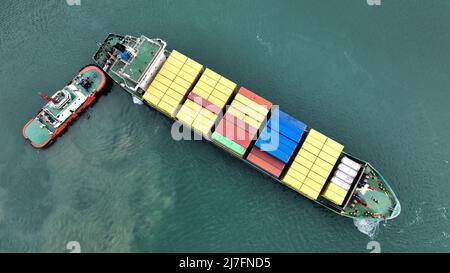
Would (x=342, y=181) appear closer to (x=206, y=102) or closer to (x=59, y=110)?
(x=206, y=102)

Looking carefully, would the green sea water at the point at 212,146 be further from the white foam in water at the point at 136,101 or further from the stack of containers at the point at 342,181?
the stack of containers at the point at 342,181

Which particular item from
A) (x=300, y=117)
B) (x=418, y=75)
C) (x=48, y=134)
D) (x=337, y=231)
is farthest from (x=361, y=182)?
(x=48, y=134)

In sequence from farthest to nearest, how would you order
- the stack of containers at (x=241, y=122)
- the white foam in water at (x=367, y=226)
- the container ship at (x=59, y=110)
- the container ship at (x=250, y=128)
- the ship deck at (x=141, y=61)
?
the container ship at (x=59, y=110), the ship deck at (x=141, y=61), the stack of containers at (x=241, y=122), the white foam in water at (x=367, y=226), the container ship at (x=250, y=128)

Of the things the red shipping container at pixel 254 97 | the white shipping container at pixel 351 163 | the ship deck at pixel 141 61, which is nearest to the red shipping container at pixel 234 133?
the red shipping container at pixel 254 97

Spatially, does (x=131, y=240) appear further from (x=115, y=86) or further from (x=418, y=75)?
(x=418, y=75)

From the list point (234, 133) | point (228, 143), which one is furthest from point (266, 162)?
point (234, 133)

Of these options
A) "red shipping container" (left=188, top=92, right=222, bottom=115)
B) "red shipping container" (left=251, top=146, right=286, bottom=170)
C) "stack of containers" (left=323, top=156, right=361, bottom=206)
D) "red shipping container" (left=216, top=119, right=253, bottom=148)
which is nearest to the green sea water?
"red shipping container" (left=251, top=146, right=286, bottom=170)
